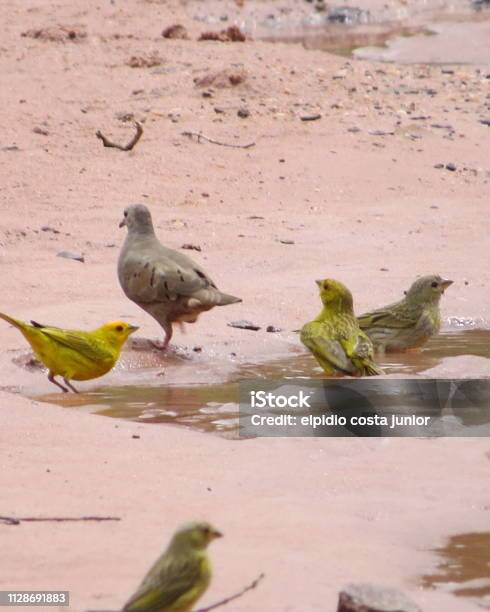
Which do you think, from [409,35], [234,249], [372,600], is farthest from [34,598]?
[409,35]

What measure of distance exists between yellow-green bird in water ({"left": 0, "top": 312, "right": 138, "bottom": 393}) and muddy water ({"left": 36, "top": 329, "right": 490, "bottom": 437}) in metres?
0.12

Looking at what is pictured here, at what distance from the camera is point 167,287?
7703 millimetres

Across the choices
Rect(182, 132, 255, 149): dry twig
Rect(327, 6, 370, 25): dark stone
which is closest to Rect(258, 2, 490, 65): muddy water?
Rect(327, 6, 370, 25): dark stone

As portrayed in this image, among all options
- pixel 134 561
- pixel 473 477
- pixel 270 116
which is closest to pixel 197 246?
pixel 270 116

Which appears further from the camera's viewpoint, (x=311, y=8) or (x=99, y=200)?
(x=311, y=8)

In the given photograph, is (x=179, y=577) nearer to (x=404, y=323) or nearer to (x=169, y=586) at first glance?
(x=169, y=586)

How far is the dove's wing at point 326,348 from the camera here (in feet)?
23.6

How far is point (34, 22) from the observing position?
56.9 ft

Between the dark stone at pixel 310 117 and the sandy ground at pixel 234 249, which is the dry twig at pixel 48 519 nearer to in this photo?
the sandy ground at pixel 234 249

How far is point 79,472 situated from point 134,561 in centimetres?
92

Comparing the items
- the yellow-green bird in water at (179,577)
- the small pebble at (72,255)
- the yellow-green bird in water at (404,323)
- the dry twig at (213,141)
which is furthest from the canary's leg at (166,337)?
the dry twig at (213,141)

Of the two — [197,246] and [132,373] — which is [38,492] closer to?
[132,373]

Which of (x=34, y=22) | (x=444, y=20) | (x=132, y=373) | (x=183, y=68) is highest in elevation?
(x=444, y=20)

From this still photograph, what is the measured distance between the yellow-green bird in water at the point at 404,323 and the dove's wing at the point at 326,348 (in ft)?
2.75
